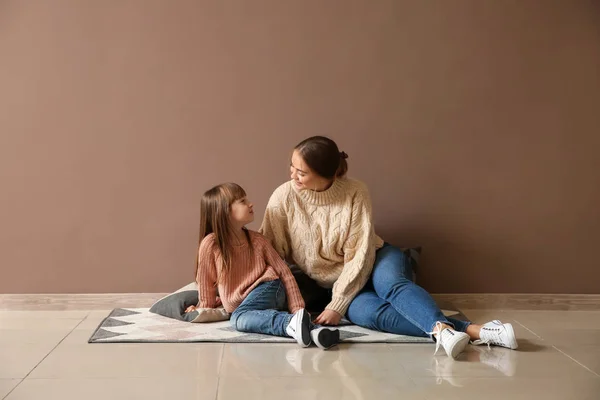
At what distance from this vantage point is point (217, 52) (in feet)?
9.53

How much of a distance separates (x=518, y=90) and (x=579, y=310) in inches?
38.2

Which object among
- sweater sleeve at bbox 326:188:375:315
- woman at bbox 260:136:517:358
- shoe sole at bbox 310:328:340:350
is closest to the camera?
shoe sole at bbox 310:328:340:350

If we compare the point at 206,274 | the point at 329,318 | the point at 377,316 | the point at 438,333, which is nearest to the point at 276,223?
the point at 206,274

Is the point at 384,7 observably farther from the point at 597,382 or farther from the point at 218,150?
the point at 597,382

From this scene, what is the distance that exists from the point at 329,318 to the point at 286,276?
0.25 metres

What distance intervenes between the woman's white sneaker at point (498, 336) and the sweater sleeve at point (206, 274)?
3.24 ft

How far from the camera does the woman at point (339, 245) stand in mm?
2443

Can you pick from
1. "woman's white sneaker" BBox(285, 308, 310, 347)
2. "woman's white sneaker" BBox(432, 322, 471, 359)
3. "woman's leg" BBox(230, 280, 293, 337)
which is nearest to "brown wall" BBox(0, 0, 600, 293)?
"woman's leg" BBox(230, 280, 293, 337)

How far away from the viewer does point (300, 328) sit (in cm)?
224

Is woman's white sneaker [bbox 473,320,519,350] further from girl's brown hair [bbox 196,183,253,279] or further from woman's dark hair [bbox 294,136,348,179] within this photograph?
girl's brown hair [bbox 196,183,253,279]

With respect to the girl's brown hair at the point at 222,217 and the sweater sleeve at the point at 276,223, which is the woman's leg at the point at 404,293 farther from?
the girl's brown hair at the point at 222,217

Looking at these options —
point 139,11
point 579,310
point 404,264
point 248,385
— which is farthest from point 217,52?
point 579,310

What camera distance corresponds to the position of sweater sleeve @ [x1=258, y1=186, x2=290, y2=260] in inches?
107

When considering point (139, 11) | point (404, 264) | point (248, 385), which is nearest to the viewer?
point (248, 385)
